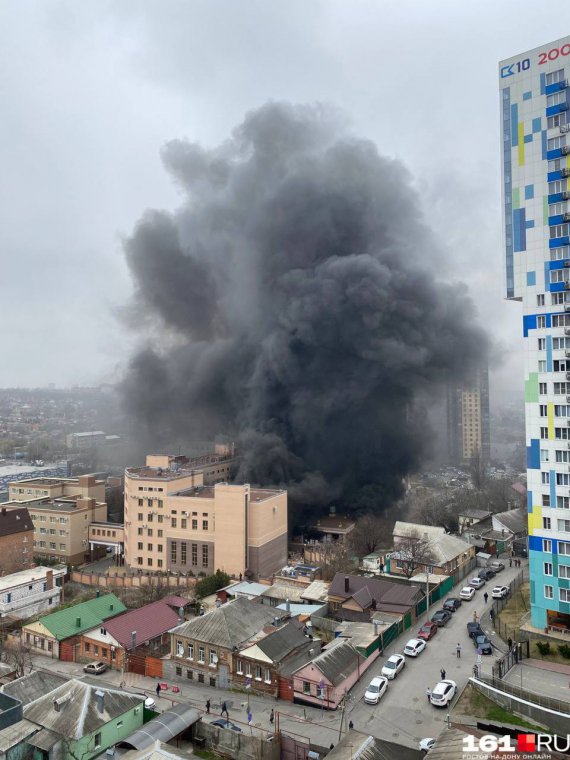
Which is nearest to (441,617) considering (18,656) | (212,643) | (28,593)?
(212,643)

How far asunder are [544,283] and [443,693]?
56.1 feet

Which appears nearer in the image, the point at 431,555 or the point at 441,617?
the point at 441,617

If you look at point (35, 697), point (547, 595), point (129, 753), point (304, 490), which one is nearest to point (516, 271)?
point (547, 595)

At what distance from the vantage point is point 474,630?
84.2 ft

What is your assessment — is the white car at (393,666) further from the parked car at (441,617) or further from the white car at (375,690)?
the parked car at (441,617)

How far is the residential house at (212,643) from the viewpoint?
75.3 ft

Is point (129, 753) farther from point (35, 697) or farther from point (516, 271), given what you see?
point (516, 271)

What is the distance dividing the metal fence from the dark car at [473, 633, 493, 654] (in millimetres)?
3509

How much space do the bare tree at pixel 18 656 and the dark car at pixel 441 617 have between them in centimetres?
1798

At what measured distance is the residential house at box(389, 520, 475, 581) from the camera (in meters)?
34.6

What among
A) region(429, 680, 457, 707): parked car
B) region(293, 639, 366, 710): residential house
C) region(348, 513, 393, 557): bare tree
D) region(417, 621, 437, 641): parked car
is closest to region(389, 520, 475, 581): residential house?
region(348, 513, 393, 557): bare tree

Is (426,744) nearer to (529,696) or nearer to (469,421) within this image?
(529,696)

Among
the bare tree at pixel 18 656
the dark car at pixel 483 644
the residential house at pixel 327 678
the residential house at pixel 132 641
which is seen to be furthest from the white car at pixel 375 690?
the bare tree at pixel 18 656

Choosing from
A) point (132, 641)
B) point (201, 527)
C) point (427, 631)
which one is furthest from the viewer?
point (201, 527)
